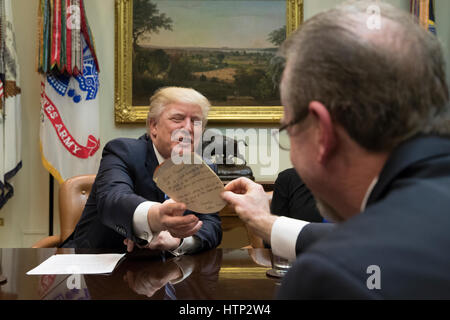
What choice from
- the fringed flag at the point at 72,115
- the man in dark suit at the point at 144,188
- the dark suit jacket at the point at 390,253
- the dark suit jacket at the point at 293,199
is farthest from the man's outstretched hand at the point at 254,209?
the fringed flag at the point at 72,115

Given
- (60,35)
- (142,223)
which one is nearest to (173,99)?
(142,223)

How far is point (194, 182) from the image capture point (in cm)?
154

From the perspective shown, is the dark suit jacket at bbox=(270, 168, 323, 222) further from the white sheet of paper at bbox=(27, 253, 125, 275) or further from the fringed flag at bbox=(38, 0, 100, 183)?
the fringed flag at bbox=(38, 0, 100, 183)

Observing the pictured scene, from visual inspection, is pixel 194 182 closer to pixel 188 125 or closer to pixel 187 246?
pixel 187 246

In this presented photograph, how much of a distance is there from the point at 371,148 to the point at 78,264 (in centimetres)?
130

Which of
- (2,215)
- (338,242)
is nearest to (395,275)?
(338,242)

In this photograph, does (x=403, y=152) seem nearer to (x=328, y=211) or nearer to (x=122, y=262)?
(x=328, y=211)

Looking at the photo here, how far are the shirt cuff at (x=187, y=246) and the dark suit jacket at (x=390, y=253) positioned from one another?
51.6 inches

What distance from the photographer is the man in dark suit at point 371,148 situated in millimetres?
583

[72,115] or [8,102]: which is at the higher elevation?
[8,102]

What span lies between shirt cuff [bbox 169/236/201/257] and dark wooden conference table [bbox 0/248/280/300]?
57 mm

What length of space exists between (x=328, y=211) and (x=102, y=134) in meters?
3.96

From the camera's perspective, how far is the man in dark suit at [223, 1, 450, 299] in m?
0.58

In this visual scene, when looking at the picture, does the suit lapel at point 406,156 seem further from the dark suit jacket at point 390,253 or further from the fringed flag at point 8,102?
the fringed flag at point 8,102
